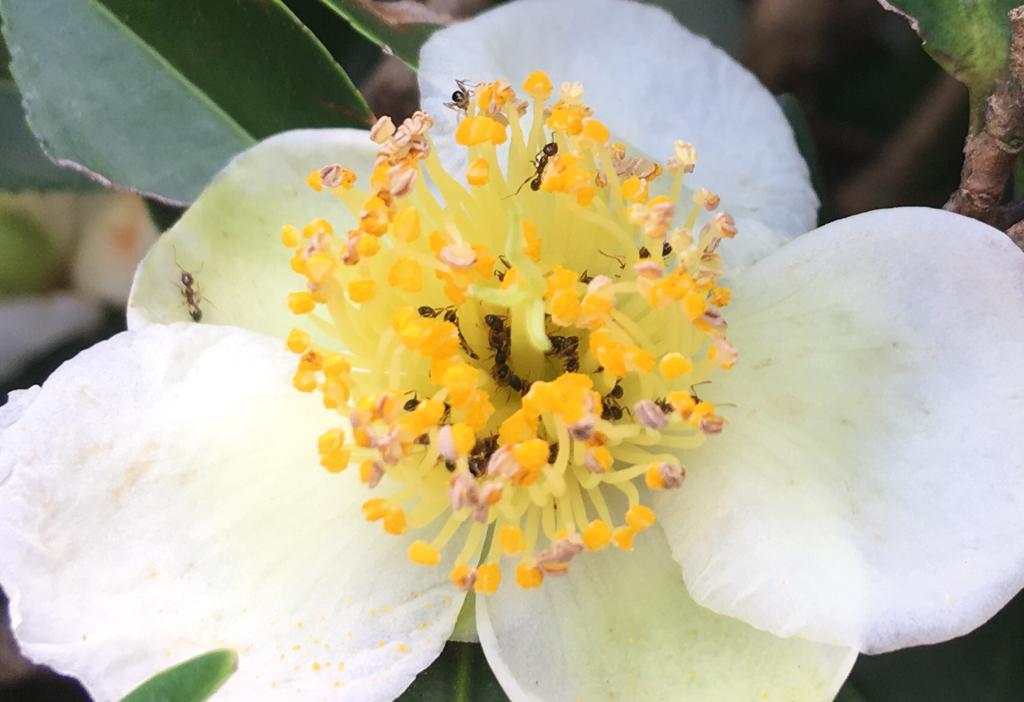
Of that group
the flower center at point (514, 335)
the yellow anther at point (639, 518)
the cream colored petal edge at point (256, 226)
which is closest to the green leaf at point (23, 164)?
the cream colored petal edge at point (256, 226)

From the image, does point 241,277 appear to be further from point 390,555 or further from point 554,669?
point 554,669

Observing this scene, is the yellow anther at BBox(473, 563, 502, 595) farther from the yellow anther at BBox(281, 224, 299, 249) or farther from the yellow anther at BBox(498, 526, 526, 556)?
the yellow anther at BBox(281, 224, 299, 249)

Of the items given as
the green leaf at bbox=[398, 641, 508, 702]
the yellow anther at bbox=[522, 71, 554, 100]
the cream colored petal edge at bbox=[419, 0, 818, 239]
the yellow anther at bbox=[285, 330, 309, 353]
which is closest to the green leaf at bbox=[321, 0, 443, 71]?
the cream colored petal edge at bbox=[419, 0, 818, 239]

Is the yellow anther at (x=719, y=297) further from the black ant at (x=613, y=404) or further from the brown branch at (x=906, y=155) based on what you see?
the brown branch at (x=906, y=155)

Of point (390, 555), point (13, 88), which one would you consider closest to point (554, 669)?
point (390, 555)

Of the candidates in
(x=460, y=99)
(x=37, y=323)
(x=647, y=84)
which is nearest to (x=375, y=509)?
(x=460, y=99)
